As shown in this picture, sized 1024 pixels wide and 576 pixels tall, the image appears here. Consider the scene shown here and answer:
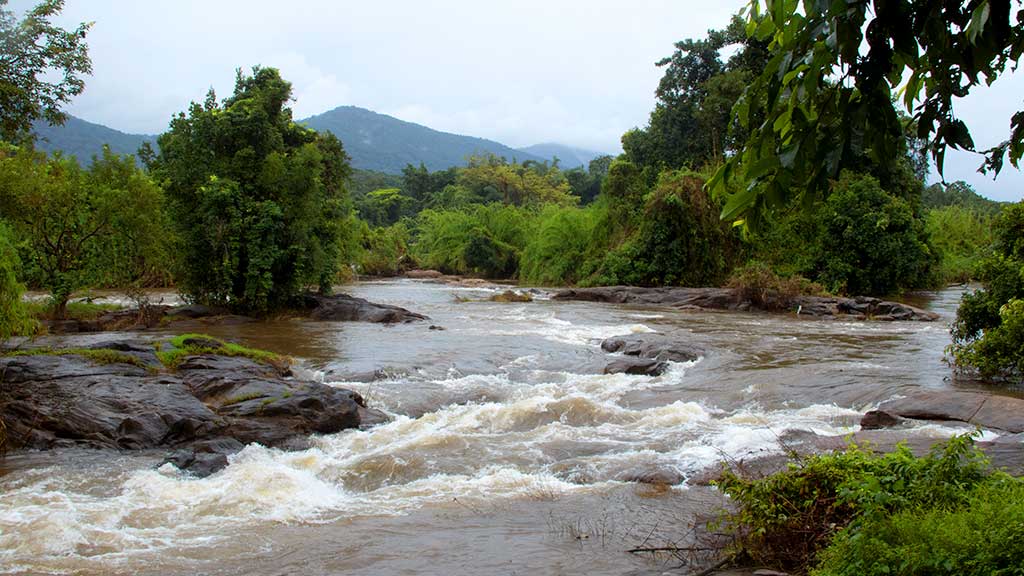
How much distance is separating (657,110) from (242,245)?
79.6 feet

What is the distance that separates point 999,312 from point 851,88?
11670 mm

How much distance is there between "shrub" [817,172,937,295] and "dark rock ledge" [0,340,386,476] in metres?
24.6

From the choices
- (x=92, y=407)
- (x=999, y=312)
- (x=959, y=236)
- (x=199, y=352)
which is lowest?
(x=92, y=407)

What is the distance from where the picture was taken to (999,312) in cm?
1186

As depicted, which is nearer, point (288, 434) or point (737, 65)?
point (288, 434)

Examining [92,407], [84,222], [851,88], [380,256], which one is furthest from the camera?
[380,256]

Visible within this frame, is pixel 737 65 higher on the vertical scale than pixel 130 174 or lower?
higher

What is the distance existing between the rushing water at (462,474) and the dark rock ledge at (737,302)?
310 inches

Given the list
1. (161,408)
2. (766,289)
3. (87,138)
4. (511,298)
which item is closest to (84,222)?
(161,408)

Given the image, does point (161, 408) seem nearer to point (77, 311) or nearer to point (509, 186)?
point (77, 311)

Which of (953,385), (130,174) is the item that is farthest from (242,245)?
(953,385)

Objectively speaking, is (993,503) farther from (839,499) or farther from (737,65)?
(737,65)

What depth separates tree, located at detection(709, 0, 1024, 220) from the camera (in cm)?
213

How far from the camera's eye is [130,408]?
885cm
